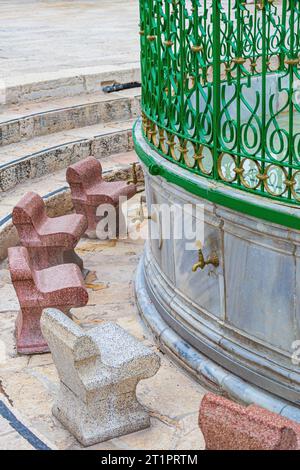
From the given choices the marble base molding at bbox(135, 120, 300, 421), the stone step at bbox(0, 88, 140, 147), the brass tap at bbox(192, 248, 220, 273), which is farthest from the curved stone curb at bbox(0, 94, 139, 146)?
the brass tap at bbox(192, 248, 220, 273)

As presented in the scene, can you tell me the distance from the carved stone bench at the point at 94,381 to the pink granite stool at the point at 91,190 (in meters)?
2.99

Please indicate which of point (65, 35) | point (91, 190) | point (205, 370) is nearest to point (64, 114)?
point (91, 190)

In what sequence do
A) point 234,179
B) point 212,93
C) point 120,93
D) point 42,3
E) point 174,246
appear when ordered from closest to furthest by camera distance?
point 234,179
point 212,93
point 174,246
point 120,93
point 42,3

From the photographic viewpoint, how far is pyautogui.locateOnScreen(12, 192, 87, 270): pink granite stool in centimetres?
704

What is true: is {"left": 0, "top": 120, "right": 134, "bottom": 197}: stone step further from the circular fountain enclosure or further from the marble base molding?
the marble base molding

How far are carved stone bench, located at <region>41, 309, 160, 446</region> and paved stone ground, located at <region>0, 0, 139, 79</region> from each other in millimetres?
6914

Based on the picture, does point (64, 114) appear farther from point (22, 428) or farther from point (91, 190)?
point (22, 428)

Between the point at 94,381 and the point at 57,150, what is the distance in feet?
16.5

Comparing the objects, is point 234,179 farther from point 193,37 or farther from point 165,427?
point 165,427

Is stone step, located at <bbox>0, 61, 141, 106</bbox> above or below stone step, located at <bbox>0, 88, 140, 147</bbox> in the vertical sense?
above

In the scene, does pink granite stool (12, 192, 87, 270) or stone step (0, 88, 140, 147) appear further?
stone step (0, 88, 140, 147)

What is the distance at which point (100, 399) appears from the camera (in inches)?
199
